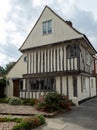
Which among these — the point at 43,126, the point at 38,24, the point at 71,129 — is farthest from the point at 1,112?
the point at 38,24

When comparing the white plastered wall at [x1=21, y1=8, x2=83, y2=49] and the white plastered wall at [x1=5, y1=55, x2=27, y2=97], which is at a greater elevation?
the white plastered wall at [x1=21, y1=8, x2=83, y2=49]

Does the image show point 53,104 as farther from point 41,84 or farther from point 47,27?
point 47,27

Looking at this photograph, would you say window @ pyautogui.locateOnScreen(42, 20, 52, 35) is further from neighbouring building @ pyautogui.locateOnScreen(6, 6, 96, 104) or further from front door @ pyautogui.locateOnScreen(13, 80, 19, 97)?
front door @ pyautogui.locateOnScreen(13, 80, 19, 97)

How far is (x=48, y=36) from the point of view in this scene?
18.5m

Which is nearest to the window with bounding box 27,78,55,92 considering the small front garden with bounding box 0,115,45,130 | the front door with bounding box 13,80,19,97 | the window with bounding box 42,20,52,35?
the front door with bounding box 13,80,19,97

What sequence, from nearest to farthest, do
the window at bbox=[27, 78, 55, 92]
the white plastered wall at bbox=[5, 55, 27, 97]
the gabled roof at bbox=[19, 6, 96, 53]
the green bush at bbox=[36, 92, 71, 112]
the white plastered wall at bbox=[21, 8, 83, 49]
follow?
1. the green bush at bbox=[36, 92, 71, 112]
2. the gabled roof at bbox=[19, 6, 96, 53]
3. the white plastered wall at bbox=[21, 8, 83, 49]
4. the window at bbox=[27, 78, 55, 92]
5. the white plastered wall at bbox=[5, 55, 27, 97]

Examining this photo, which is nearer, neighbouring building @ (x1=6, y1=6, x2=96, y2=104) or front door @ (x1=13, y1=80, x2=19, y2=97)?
neighbouring building @ (x1=6, y1=6, x2=96, y2=104)

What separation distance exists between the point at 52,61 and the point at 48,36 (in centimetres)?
249

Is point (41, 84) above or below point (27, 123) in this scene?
above

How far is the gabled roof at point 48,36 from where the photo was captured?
16923mm

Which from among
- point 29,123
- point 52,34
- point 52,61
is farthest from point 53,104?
point 52,34

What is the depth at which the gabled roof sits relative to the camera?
666 inches

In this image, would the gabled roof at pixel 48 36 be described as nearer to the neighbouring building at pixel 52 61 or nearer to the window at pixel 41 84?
the neighbouring building at pixel 52 61

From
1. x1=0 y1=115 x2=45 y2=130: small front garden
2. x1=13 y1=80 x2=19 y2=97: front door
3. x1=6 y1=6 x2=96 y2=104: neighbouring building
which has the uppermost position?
x1=6 y1=6 x2=96 y2=104: neighbouring building
